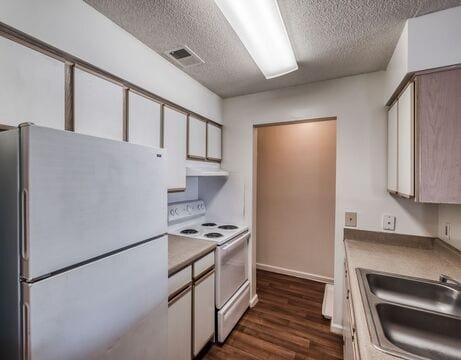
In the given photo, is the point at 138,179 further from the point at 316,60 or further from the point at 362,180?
the point at 362,180

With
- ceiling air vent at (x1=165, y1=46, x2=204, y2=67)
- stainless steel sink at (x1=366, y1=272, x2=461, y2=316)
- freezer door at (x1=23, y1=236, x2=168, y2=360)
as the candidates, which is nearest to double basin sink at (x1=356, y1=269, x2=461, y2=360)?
stainless steel sink at (x1=366, y1=272, x2=461, y2=316)

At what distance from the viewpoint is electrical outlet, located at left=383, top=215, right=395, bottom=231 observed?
188cm

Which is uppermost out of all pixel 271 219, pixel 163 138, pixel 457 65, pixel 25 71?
pixel 457 65

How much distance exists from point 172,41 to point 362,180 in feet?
6.19

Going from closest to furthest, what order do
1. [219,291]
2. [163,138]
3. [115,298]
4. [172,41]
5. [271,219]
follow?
[115,298], [172,41], [163,138], [219,291], [271,219]

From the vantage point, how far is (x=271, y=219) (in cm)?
345

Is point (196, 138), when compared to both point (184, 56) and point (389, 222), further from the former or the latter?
point (389, 222)

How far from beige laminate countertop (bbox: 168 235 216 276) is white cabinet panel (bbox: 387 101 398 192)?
148cm

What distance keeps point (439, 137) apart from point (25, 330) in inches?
79.0

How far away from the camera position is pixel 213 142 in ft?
8.24

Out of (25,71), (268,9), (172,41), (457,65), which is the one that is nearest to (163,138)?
(172,41)

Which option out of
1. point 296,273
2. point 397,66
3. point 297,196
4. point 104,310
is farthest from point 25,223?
point 296,273

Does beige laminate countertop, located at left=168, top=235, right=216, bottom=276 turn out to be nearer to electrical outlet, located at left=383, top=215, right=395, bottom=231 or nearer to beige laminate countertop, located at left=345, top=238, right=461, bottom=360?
beige laminate countertop, located at left=345, top=238, right=461, bottom=360

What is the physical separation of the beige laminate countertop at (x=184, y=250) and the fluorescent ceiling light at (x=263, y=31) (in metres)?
1.47
